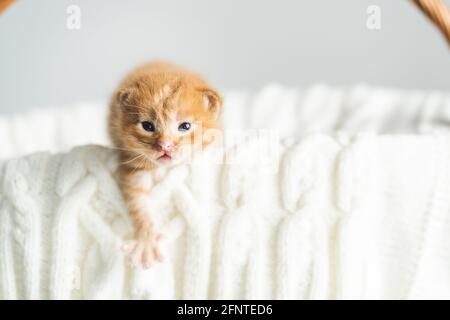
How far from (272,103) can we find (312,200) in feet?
2.46

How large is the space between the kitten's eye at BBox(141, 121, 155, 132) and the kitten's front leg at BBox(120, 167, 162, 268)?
0.07 metres

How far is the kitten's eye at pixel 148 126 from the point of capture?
676 mm

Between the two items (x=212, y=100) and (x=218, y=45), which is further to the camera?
A: (x=218, y=45)

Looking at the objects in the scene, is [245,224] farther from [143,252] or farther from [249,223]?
[143,252]

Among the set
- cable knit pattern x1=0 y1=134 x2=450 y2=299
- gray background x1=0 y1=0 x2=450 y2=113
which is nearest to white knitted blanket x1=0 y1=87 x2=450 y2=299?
cable knit pattern x1=0 y1=134 x2=450 y2=299

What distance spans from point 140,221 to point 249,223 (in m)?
0.14

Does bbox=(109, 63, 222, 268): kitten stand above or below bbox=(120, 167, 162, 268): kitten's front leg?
above

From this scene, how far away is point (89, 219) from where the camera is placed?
2.40 ft

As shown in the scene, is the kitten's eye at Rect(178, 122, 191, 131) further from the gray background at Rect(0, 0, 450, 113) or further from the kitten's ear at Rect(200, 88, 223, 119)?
the gray background at Rect(0, 0, 450, 113)

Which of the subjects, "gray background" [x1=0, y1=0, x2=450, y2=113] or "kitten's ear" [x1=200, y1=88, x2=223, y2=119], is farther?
"gray background" [x1=0, y1=0, x2=450, y2=113]

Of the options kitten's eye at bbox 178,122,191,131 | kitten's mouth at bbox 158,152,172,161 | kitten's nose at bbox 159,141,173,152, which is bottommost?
kitten's mouth at bbox 158,152,172,161

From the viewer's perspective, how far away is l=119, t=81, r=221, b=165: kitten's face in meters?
0.67

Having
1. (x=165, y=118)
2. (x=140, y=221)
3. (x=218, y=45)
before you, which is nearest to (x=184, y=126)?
(x=165, y=118)

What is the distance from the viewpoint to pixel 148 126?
0.68 m
